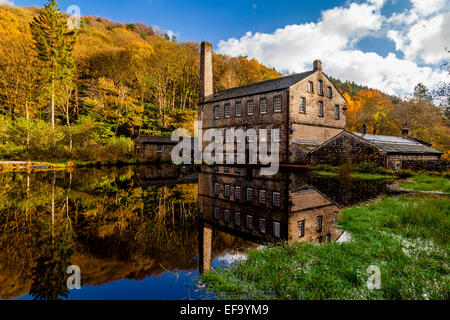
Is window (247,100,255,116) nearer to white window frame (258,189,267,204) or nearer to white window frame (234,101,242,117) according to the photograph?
white window frame (234,101,242,117)

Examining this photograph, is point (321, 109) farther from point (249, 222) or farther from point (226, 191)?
point (249, 222)

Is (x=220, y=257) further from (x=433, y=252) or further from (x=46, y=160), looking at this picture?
(x=46, y=160)

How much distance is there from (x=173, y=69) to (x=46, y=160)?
20993mm

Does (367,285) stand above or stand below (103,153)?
below

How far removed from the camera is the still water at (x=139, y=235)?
289 centimetres

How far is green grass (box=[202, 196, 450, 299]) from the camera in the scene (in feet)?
8.38

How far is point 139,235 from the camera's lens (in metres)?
4.55

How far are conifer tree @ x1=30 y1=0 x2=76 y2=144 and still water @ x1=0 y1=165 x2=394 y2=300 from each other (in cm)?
2171

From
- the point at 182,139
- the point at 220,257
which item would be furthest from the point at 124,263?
the point at 182,139

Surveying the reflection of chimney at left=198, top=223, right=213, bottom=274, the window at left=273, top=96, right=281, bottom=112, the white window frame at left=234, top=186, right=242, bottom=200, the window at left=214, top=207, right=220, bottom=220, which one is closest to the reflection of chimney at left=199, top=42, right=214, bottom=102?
the window at left=273, top=96, right=281, bottom=112

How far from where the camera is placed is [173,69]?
34.2 m

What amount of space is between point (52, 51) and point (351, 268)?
33.1m

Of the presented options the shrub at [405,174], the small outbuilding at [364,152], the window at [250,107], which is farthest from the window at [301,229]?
the window at [250,107]

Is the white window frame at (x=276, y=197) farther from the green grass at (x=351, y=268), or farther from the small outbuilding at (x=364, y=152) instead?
the small outbuilding at (x=364, y=152)
